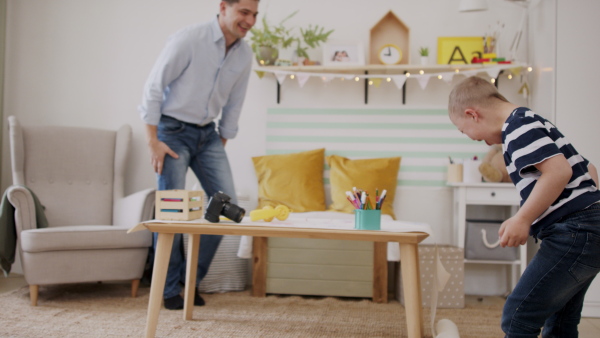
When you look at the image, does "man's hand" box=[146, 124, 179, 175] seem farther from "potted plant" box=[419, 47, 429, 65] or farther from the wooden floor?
"potted plant" box=[419, 47, 429, 65]

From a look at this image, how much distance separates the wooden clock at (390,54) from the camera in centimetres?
341

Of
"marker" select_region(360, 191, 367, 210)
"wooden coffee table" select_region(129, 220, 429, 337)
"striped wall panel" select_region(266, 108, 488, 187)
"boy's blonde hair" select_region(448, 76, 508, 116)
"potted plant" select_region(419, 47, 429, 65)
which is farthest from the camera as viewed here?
"striped wall panel" select_region(266, 108, 488, 187)

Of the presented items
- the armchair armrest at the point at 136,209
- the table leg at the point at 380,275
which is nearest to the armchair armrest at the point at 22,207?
the armchair armrest at the point at 136,209

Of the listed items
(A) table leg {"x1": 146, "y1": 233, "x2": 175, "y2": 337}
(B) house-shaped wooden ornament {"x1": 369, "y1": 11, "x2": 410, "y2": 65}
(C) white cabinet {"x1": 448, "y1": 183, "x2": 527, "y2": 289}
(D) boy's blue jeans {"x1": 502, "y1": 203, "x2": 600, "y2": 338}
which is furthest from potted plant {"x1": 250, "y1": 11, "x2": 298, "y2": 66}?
(D) boy's blue jeans {"x1": 502, "y1": 203, "x2": 600, "y2": 338}

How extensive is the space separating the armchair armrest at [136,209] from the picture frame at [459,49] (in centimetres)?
188

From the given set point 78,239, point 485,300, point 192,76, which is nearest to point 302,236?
point 192,76

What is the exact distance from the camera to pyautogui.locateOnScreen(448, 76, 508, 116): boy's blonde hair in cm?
154

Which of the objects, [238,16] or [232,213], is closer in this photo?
[232,213]

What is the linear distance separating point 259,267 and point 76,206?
1.15 metres

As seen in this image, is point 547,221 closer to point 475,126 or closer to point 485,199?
point 475,126

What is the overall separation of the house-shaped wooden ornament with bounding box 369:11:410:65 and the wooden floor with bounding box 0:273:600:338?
4.83 feet

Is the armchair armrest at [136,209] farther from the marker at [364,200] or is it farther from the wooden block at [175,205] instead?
the marker at [364,200]

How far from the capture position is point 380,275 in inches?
119

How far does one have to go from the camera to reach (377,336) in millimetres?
2244
